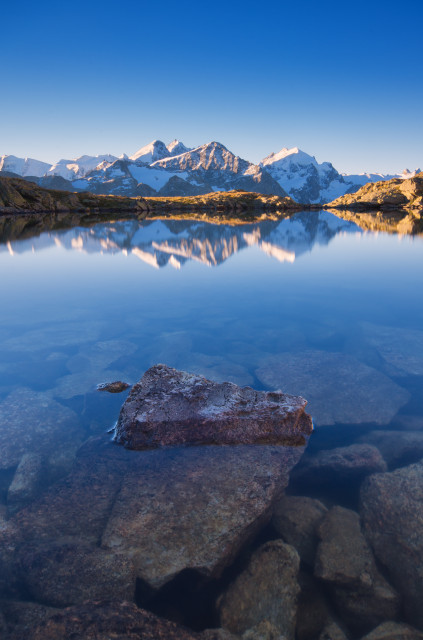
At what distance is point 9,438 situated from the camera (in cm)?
731

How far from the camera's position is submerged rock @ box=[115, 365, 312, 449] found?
7.04 m

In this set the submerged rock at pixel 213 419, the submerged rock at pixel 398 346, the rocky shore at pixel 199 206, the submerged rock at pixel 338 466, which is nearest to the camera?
the submerged rock at pixel 338 466

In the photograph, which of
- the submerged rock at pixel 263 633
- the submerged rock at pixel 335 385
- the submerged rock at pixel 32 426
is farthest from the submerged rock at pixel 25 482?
the submerged rock at pixel 335 385

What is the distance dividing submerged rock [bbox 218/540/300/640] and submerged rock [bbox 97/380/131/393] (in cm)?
545

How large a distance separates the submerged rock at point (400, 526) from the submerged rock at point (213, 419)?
1717 mm

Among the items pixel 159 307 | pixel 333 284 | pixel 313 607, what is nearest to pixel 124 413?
pixel 313 607

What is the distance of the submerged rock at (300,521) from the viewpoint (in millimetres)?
5316

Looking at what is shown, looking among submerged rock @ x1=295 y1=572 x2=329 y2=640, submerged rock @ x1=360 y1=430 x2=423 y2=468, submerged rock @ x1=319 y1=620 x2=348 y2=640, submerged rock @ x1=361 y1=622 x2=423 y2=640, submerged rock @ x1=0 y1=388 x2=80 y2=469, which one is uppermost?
submerged rock @ x1=360 y1=430 x2=423 y2=468

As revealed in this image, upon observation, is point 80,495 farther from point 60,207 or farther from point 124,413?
point 60,207

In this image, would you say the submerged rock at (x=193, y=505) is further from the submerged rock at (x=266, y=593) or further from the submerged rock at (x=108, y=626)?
the submerged rock at (x=108, y=626)

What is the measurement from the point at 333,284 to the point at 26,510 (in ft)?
68.9

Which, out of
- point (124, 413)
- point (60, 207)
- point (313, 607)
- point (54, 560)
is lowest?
point (313, 607)

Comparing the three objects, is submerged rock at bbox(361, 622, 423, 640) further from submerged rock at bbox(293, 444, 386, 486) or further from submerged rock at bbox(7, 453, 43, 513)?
submerged rock at bbox(7, 453, 43, 513)

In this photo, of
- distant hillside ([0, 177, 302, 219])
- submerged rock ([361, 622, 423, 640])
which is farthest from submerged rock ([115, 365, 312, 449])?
distant hillside ([0, 177, 302, 219])
